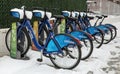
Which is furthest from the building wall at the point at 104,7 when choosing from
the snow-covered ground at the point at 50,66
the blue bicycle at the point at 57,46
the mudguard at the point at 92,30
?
the blue bicycle at the point at 57,46

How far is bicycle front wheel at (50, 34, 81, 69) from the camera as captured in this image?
671 cm

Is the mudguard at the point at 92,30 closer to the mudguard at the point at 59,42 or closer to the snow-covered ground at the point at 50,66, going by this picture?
the snow-covered ground at the point at 50,66

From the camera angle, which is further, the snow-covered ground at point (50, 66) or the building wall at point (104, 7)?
the building wall at point (104, 7)

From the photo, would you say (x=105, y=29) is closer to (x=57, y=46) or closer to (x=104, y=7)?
(x=57, y=46)

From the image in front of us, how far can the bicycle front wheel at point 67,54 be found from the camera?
671cm

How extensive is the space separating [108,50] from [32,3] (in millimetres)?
2882

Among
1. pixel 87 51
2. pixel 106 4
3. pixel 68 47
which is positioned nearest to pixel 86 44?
pixel 87 51

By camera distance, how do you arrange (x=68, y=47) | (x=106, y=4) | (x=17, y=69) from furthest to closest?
(x=106, y=4), (x=68, y=47), (x=17, y=69)

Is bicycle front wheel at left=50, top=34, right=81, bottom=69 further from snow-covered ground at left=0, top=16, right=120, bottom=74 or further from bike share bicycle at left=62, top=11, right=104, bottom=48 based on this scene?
bike share bicycle at left=62, top=11, right=104, bottom=48

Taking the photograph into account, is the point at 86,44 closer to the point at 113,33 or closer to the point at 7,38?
the point at 7,38

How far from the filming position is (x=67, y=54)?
6938 millimetres

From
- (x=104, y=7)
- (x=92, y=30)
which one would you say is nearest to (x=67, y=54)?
(x=92, y=30)

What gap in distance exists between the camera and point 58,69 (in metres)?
6.72

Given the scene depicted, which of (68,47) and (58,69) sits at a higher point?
(68,47)
